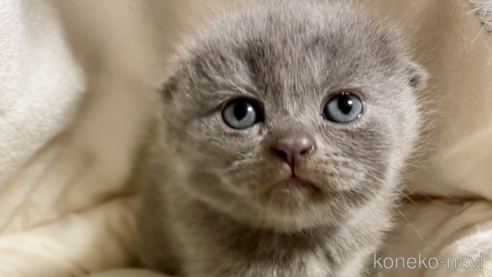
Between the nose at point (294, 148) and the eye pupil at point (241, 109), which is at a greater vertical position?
the eye pupil at point (241, 109)

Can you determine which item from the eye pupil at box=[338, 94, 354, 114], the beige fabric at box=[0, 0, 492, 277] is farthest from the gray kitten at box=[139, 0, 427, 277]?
the beige fabric at box=[0, 0, 492, 277]

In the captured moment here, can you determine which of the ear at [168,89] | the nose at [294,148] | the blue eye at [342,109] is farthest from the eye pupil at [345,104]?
the ear at [168,89]

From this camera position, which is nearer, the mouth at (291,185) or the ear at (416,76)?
the mouth at (291,185)

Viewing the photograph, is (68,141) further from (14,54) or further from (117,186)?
(14,54)

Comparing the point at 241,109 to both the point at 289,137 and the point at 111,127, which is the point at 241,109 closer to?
the point at 289,137

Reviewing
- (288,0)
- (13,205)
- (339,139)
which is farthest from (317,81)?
(13,205)

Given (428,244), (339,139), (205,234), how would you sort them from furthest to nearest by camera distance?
1. (428,244)
2. (205,234)
3. (339,139)

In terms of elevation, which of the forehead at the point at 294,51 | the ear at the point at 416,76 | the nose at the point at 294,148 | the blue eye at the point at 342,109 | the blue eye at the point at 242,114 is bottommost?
the nose at the point at 294,148

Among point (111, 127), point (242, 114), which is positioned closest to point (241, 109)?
point (242, 114)

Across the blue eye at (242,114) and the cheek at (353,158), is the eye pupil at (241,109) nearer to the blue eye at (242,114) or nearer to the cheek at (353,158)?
the blue eye at (242,114)
